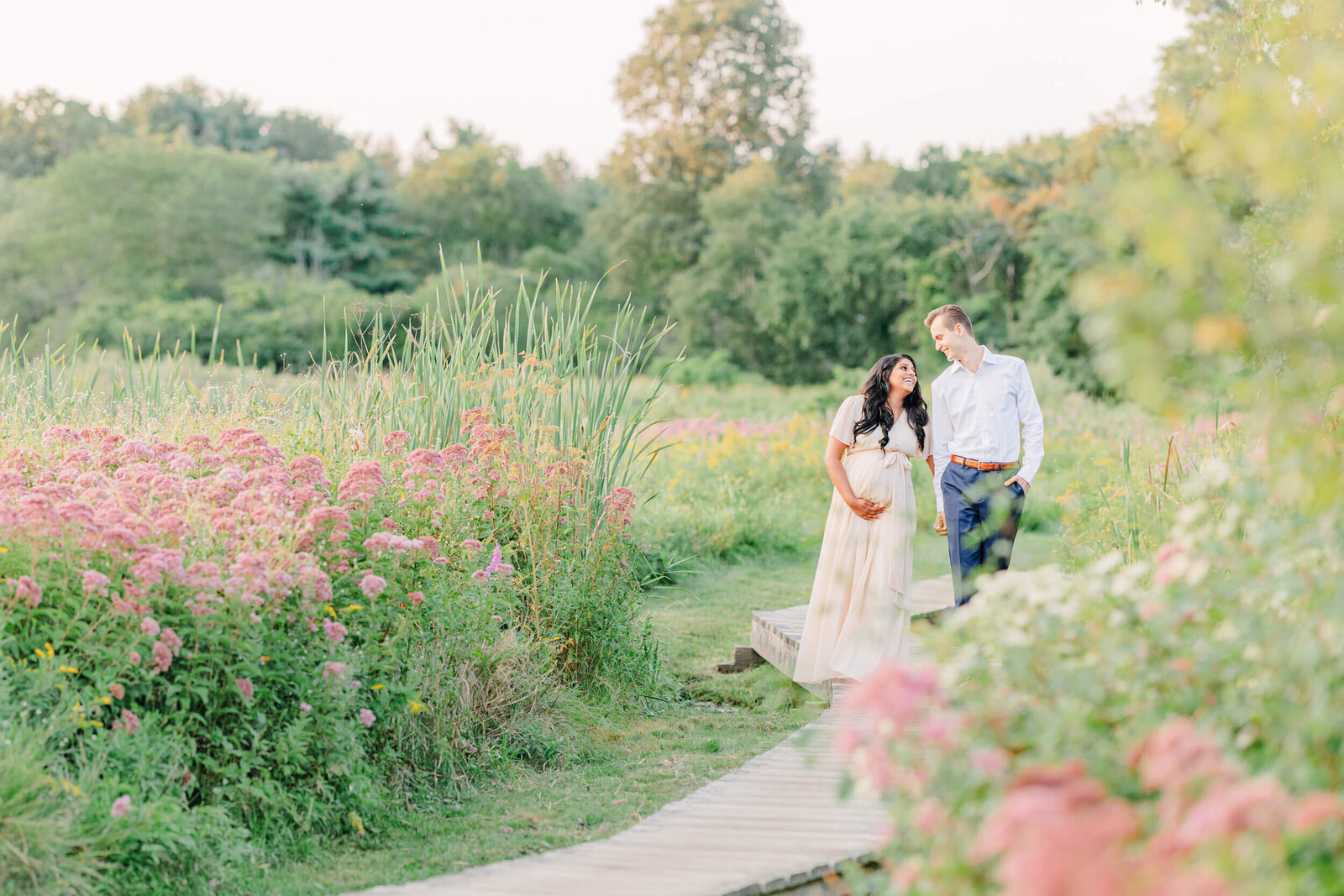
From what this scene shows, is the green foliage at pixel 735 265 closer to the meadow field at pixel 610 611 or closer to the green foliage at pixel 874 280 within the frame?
the green foliage at pixel 874 280

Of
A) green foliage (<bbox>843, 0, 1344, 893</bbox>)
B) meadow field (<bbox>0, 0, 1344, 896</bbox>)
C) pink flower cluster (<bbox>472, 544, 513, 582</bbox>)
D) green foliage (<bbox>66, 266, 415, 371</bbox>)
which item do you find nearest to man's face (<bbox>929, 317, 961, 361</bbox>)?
meadow field (<bbox>0, 0, 1344, 896</bbox>)

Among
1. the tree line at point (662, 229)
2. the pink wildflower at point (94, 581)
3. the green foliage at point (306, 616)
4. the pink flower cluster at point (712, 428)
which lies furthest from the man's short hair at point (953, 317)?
the tree line at point (662, 229)

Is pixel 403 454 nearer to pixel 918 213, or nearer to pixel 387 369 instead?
pixel 387 369

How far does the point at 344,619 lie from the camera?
3.96 metres

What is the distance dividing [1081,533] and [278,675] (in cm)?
521

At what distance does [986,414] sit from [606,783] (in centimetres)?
242

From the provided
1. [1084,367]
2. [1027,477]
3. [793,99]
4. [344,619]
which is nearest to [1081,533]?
[1027,477]

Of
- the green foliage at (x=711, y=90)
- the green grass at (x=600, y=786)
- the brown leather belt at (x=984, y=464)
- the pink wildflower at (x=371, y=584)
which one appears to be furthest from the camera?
the green foliage at (x=711, y=90)

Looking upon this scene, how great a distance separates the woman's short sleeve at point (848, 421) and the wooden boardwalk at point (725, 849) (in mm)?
1586

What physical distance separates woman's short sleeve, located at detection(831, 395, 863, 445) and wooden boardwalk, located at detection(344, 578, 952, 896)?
A: 159 centimetres

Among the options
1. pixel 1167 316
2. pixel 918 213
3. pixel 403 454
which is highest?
pixel 918 213

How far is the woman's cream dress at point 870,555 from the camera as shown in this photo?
214 inches

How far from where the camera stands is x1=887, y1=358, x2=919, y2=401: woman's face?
17.5 ft

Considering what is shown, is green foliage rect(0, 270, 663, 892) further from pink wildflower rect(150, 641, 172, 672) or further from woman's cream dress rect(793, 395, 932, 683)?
woman's cream dress rect(793, 395, 932, 683)
